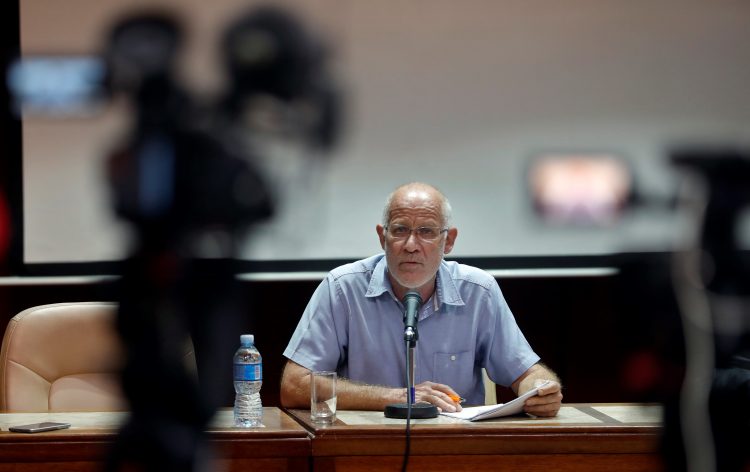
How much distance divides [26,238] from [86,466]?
5.79 ft

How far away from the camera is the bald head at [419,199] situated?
274 centimetres

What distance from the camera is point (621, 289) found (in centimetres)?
58

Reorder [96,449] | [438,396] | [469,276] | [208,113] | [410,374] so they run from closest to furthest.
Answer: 1. [208,113]
2. [96,449]
3. [410,374]
4. [438,396]
5. [469,276]

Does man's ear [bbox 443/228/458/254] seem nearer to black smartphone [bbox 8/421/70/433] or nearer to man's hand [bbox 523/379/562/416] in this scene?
man's hand [bbox 523/379/562/416]

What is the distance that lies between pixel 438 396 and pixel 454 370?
0.36 meters

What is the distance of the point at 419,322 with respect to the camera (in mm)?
2713

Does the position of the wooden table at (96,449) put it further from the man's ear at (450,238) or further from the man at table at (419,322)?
the man's ear at (450,238)

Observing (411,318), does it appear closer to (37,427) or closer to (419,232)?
(419,232)

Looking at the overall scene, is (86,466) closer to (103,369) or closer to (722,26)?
(103,369)

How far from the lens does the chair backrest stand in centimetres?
253

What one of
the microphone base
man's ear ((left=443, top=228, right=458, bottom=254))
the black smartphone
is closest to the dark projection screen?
man's ear ((left=443, top=228, right=458, bottom=254))

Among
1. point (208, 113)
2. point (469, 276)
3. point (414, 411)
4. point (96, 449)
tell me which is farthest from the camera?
point (469, 276)

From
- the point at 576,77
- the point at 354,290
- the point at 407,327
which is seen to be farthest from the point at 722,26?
the point at 407,327

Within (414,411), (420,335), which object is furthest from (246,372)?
(420,335)
